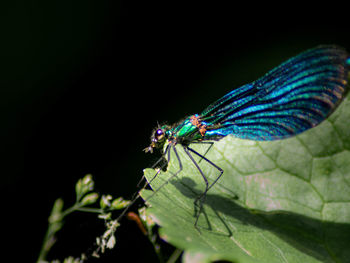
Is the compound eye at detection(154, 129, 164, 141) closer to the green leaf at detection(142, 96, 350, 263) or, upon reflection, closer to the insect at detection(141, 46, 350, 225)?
the insect at detection(141, 46, 350, 225)

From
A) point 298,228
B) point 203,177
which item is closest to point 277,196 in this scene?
point 298,228

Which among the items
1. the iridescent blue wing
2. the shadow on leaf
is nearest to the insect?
the iridescent blue wing

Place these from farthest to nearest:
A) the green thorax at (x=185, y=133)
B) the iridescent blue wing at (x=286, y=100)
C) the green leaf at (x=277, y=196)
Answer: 1. the green thorax at (x=185, y=133)
2. the iridescent blue wing at (x=286, y=100)
3. the green leaf at (x=277, y=196)

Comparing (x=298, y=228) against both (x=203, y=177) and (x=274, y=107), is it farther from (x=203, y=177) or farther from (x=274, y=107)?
(x=274, y=107)

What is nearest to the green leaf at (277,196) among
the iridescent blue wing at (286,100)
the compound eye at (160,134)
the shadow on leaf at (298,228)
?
the shadow on leaf at (298,228)

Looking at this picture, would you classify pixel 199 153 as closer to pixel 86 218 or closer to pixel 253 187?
pixel 253 187

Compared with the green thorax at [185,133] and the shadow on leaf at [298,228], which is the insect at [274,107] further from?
the shadow on leaf at [298,228]
